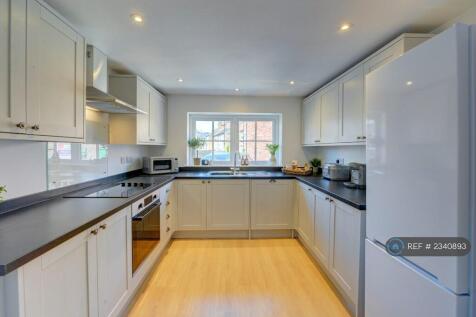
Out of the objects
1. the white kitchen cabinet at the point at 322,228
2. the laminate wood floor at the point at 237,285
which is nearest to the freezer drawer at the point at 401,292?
the laminate wood floor at the point at 237,285

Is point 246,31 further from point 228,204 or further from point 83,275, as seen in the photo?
point 228,204

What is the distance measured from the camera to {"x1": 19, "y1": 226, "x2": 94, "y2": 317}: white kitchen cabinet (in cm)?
93

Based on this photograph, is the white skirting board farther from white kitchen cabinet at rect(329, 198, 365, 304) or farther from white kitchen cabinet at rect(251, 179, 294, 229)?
white kitchen cabinet at rect(329, 198, 365, 304)

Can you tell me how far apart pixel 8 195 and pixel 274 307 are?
2052 mm

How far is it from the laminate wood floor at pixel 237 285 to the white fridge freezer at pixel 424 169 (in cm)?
77

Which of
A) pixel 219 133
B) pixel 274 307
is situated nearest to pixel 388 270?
pixel 274 307

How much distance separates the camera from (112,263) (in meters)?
1.57

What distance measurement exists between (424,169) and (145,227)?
2.14 metres

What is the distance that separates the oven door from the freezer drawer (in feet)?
5.66

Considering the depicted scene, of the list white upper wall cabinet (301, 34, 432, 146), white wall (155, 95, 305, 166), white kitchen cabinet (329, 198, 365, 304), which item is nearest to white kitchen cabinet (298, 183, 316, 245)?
white kitchen cabinet (329, 198, 365, 304)

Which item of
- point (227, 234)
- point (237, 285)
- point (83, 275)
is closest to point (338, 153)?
point (227, 234)

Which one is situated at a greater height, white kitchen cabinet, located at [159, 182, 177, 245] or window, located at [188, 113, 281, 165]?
window, located at [188, 113, 281, 165]

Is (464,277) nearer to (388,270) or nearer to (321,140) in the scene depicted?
(388,270)

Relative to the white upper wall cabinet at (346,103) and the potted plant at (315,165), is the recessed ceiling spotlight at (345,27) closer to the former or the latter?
the white upper wall cabinet at (346,103)
